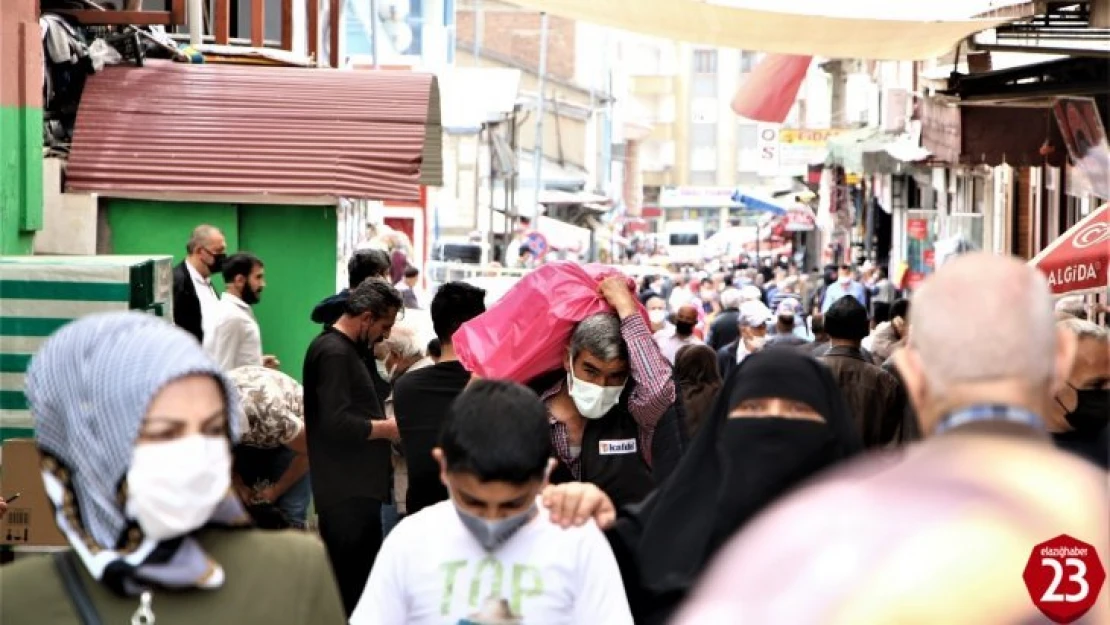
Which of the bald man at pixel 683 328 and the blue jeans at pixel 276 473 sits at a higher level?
the bald man at pixel 683 328

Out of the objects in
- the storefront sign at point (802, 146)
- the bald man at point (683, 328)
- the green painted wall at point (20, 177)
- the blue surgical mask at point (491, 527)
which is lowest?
the bald man at point (683, 328)

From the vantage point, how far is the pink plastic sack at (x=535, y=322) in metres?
6.89

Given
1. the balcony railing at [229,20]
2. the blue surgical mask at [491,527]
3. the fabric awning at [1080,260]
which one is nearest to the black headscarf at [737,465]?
the blue surgical mask at [491,527]

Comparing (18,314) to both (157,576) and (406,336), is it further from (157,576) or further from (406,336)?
(157,576)

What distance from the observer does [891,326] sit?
533 inches

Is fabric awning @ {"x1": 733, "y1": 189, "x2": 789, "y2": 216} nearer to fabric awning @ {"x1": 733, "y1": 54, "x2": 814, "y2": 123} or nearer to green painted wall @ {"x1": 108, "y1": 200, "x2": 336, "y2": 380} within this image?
fabric awning @ {"x1": 733, "y1": 54, "x2": 814, "y2": 123}

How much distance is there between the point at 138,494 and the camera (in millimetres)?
3250

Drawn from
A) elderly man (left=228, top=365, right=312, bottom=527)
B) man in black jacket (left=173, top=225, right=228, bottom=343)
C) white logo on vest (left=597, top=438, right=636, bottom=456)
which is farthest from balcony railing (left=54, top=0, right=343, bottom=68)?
white logo on vest (left=597, top=438, right=636, bottom=456)

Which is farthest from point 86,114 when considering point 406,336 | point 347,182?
point 406,336

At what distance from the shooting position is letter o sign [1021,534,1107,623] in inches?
102

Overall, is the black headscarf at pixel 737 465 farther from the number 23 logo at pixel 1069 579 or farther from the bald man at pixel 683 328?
the bald man at pixel 683 328

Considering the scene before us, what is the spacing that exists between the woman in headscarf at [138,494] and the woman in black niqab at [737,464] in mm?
1530

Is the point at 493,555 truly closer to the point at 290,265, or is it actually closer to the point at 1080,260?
the point at 1080,260

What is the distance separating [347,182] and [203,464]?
948cm
